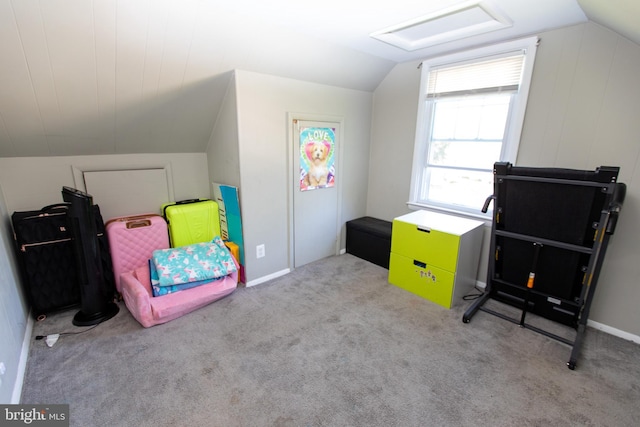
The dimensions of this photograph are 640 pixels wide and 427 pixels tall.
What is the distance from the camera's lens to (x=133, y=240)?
2.55 m

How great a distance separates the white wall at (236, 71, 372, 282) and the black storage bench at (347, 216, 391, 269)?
813 millimetres

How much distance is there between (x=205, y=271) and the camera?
2.52 metres

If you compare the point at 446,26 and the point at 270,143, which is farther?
the point at 270,143

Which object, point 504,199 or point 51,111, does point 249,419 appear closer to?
point 504,199

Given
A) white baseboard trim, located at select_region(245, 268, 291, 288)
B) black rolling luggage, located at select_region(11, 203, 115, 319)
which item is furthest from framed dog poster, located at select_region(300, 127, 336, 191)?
black rolling luggage, located at select_region(11, 203, 115, 319)

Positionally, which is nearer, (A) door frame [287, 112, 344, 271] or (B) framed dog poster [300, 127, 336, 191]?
(A) door frame [287, 112, 344, 271]

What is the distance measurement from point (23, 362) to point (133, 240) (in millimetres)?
1043

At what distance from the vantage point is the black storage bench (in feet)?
10.6

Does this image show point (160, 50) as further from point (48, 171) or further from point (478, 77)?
point (478, 77)

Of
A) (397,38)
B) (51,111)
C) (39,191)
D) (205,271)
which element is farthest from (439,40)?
(39,191)

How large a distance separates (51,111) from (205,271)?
62.7 inches

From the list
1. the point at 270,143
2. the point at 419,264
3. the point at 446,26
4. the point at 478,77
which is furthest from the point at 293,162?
the point at 478,77

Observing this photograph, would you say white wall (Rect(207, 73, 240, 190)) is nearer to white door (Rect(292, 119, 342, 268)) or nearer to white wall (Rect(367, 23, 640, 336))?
white door (Rect(292, 119, 342, 268))

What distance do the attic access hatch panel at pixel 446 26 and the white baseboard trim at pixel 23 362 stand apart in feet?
10.6
